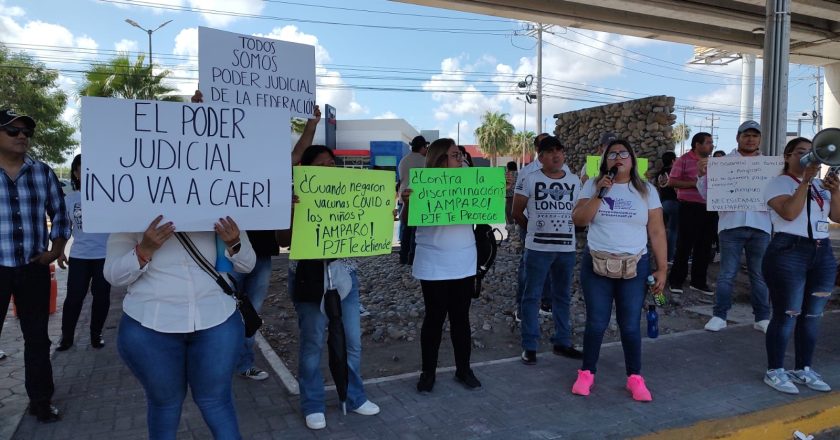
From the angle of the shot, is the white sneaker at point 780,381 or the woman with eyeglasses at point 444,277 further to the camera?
the white sneaker at point 780,381

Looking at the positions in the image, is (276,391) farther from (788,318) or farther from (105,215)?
(788,318)

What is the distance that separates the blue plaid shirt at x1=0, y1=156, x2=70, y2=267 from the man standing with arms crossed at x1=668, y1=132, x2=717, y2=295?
6972 millimetres

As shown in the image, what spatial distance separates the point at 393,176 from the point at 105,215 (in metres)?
1.77

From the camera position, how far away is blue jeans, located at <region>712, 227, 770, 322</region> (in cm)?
584

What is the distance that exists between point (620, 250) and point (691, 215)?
13.7ft

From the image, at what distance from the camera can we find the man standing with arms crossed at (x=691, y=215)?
729cm

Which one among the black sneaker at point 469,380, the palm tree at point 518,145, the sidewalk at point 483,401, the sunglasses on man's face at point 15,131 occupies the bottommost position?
the sidewalk at point 483,401

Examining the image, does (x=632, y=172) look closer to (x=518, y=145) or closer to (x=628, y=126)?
(x=628, y=126)

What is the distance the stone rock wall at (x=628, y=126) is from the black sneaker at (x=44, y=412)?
9355 mm

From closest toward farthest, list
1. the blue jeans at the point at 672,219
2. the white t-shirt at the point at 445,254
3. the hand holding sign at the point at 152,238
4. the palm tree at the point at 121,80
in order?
the hand holding sign at the point at 152,238 → the white t-shirt at the point at 445,254 → the blue jeans at the point at 672,219 → the palm tree at the point at 121,80

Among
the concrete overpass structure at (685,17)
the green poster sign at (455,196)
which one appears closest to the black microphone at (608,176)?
the green poster sign at (455,196)

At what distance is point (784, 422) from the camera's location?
3.74 metres

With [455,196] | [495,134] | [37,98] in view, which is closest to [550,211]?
[455,196]

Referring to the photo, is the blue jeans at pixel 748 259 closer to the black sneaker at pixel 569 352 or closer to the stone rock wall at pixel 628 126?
the black sneaker at pixel 569 352
